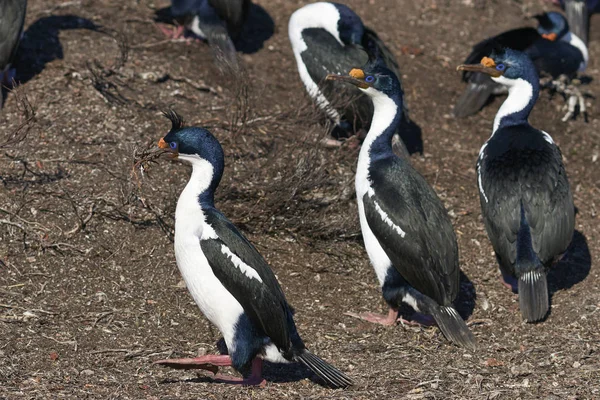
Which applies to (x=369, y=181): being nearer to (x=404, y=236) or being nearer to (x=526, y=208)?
(x=404, y=236)

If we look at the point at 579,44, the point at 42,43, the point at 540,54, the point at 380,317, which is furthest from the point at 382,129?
the point at 579,44

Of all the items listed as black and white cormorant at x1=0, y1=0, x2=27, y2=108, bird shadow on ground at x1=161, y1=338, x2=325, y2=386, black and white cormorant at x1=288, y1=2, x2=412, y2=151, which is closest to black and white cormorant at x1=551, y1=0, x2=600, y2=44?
black and white cormorant at x1=288, y1=2, x2=412, y2=151

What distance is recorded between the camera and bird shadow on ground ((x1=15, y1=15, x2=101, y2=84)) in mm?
9117

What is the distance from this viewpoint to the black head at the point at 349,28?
9.24m

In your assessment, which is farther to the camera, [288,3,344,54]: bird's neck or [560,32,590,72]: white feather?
[560,32,590,72]: white feather

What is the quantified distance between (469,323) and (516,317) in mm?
401

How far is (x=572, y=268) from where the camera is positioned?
817 centimetres

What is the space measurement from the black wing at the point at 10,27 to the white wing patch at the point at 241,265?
12.2 ft

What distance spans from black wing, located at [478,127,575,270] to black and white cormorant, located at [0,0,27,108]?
428cm

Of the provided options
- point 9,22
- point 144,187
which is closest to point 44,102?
point 9,22

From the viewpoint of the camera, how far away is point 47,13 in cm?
998

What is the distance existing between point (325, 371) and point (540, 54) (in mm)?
5713

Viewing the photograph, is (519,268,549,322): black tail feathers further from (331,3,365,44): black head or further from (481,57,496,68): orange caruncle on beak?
(331,3,365,44): black head

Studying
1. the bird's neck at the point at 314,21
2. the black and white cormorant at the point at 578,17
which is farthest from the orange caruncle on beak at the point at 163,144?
the black and white cormorant at the point at 578,17
